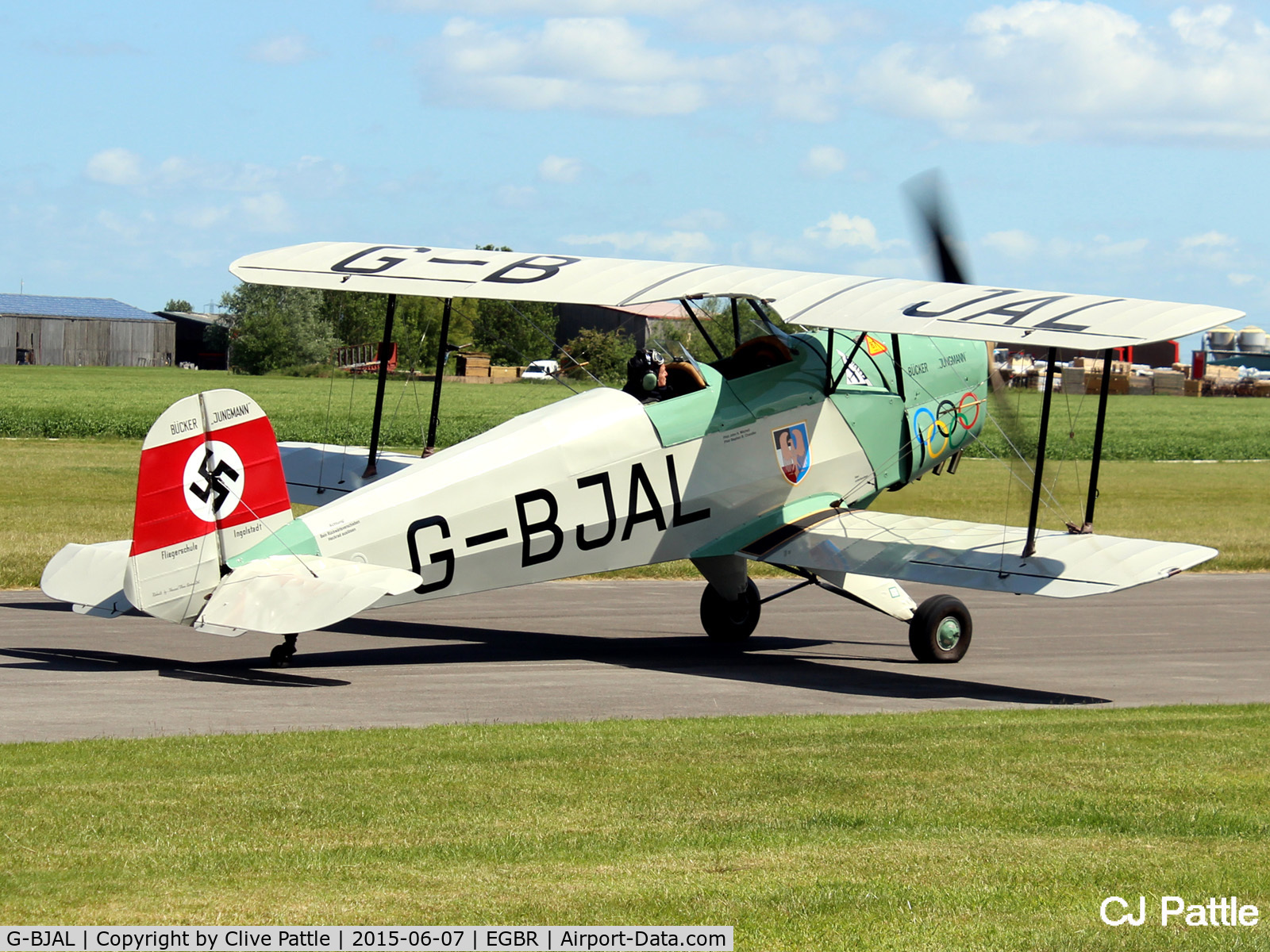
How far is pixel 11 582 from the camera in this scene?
1778 centimetres

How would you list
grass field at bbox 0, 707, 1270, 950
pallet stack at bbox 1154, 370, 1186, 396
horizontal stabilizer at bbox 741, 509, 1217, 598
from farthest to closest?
pallet stack at bbox 1154, 370, 1186, 396, horizontal stabilizer at bbox 741, 509, 1217, 598, grass field at bbox 0, 707, 1270, 950

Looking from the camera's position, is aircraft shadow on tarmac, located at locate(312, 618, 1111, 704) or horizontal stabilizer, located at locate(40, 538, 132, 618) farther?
aircraft shadow on tarmac, located at locate(312, 618, 1111, 704)

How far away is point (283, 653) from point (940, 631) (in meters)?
5.96

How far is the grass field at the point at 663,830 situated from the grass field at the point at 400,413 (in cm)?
2253

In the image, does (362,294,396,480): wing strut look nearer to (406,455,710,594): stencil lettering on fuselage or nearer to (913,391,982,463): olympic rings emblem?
(406,455,710,594): stencil lettering on fuselage

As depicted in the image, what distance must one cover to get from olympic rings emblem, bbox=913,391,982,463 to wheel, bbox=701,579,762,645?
2.37m

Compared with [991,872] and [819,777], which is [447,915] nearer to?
[991,872]

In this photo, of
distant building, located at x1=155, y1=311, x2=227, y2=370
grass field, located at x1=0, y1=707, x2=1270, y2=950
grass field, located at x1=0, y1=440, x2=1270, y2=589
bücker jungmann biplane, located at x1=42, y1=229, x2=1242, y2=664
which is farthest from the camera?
distant building, located at x1=155, y1=311, x2=227, y2=370

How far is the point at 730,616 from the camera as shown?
15.3 metres

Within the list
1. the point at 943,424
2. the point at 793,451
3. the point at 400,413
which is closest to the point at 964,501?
the point at 943,424

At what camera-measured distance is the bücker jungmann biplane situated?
11.1 metres

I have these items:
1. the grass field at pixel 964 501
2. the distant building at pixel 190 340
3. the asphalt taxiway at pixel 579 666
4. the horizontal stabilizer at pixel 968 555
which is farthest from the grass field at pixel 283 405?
the distant building at pixel 190 340

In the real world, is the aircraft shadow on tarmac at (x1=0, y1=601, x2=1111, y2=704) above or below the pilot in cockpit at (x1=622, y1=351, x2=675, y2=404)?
below

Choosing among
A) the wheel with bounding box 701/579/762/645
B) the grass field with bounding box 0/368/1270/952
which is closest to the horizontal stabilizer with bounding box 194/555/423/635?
the grass field with bounding box 0/368/1270/952
